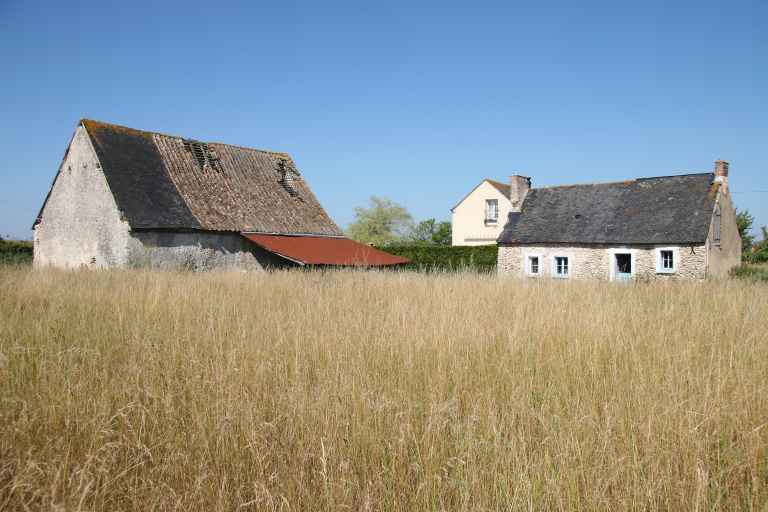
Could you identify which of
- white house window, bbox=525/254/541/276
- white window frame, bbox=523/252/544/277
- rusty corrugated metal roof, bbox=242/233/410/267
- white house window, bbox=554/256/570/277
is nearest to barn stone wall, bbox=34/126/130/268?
rusty corrugated metal roof, bbox=242/233/410/267

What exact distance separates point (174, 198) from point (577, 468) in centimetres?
1963

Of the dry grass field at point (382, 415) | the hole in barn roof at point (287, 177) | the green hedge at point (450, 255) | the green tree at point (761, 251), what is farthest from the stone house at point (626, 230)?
the dry grass field at point (382, 415)

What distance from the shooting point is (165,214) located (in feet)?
61.5

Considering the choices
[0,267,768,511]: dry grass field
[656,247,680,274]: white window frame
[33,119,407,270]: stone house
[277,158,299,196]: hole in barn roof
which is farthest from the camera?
[277,158,299,196]: hole in barn roof

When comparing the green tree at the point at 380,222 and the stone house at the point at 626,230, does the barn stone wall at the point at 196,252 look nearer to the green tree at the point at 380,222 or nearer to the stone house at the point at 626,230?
the stone house at the point at 626,230

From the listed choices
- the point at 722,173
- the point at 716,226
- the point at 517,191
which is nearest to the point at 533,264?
the point at 517,191

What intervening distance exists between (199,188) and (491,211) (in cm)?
2341

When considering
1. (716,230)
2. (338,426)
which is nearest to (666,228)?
(716,230)

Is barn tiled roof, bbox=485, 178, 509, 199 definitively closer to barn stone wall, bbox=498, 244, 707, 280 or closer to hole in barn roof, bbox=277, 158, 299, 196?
barn stone wall, bbox=498, 244, 707, 280

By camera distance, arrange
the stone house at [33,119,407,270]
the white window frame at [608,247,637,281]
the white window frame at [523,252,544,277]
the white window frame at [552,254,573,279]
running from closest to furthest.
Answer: the stone house at [33,119,407,270], the white window frame at [608,247,637,281], the white window frame at [552,254,573,279], the white window frame at [523,252,544,277]

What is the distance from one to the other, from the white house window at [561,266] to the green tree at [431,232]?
89.0ft

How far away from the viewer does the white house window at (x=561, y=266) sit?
969 inches

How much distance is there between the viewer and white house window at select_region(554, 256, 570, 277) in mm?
24600

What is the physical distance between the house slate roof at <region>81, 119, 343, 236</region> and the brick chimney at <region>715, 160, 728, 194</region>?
17.1m
